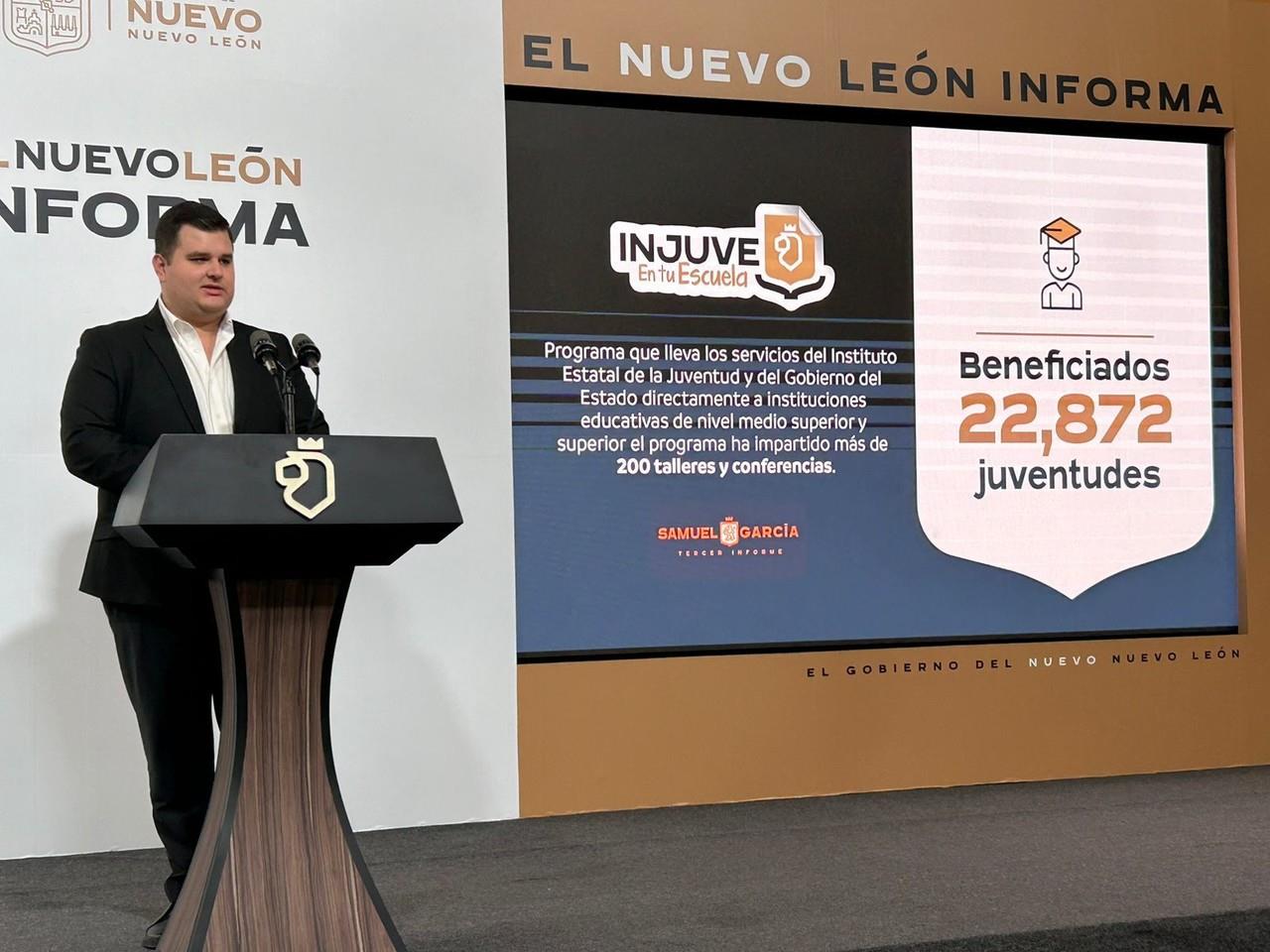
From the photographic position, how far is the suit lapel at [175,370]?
2.86 m

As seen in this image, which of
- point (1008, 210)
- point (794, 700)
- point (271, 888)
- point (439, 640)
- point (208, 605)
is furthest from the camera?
point (1008, 210)

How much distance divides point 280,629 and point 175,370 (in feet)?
2.78

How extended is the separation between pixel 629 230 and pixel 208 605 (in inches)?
81.9

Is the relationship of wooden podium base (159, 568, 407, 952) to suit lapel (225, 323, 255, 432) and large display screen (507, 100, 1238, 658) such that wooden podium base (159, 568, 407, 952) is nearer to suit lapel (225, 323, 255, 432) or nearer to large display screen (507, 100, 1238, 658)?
suit lapel (225, 323, 255, 432)

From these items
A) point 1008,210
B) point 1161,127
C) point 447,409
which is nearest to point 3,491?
point 447,409

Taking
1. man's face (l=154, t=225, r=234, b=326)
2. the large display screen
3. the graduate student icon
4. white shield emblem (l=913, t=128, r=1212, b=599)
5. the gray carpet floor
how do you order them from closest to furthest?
the gray carpet floor
man's face (l=154, t=225, r=234, b=326)
the large display screen
white shield emblem (l=913, t=128, r=1212, b=599)
the graduate student icon

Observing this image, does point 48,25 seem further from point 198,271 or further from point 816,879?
point 816,879

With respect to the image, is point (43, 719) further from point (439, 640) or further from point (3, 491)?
point (439, 640)

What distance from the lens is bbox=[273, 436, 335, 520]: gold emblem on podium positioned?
2125mm

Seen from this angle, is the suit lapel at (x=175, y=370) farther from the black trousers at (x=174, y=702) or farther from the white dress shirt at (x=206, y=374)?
the black trousers at (x=174, y=702)

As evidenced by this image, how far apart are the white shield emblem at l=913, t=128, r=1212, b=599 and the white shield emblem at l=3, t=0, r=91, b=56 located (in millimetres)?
2644

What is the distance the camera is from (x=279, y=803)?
2268 millimetres

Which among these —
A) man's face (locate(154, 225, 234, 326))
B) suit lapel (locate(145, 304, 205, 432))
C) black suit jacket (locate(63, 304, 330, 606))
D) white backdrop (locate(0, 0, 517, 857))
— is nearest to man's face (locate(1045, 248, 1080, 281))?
white backdrop (locate(0, 0, 517, 857))

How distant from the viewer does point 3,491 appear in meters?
3.77
